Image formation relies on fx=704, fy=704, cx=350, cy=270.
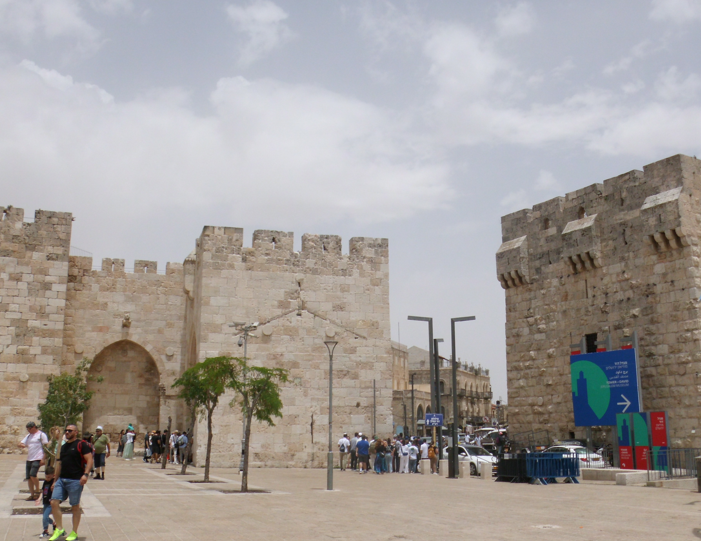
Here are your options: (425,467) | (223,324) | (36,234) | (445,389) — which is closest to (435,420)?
(425,467)

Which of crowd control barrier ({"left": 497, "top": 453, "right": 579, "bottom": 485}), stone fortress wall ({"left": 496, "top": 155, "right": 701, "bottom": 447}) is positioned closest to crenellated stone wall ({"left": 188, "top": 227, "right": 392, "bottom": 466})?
stone fortress wall ({"left": 496, "top": 155, "right": 701, "bottom": 447})

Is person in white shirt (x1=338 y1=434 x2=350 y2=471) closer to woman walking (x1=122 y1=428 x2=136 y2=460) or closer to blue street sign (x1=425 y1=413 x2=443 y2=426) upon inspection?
blue street sign (x1=425 y1=413 x2=443 y2=426)

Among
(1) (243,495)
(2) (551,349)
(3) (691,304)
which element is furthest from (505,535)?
(2) (551,349)

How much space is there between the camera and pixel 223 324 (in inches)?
872

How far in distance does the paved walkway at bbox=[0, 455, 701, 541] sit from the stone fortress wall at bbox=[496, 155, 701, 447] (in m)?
4.49

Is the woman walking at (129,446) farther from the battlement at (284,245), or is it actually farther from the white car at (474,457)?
the white car at (474,457)

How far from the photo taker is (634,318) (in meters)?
19.1

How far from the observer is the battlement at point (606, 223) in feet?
59.6


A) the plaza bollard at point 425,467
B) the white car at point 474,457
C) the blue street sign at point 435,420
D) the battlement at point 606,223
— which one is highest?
the battlement at point 606,223

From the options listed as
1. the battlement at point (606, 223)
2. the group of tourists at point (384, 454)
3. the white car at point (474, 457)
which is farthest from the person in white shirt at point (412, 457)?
the battlement at point (606, 223)

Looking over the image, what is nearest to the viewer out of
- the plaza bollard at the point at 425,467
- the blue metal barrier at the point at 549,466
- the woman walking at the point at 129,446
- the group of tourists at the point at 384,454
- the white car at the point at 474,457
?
the blue metal barrier at the point at 549,466

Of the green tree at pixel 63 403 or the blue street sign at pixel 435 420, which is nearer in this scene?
the green tree at pixel 63 403

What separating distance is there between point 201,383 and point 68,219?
1129cm

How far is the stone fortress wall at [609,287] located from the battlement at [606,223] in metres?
0.03
